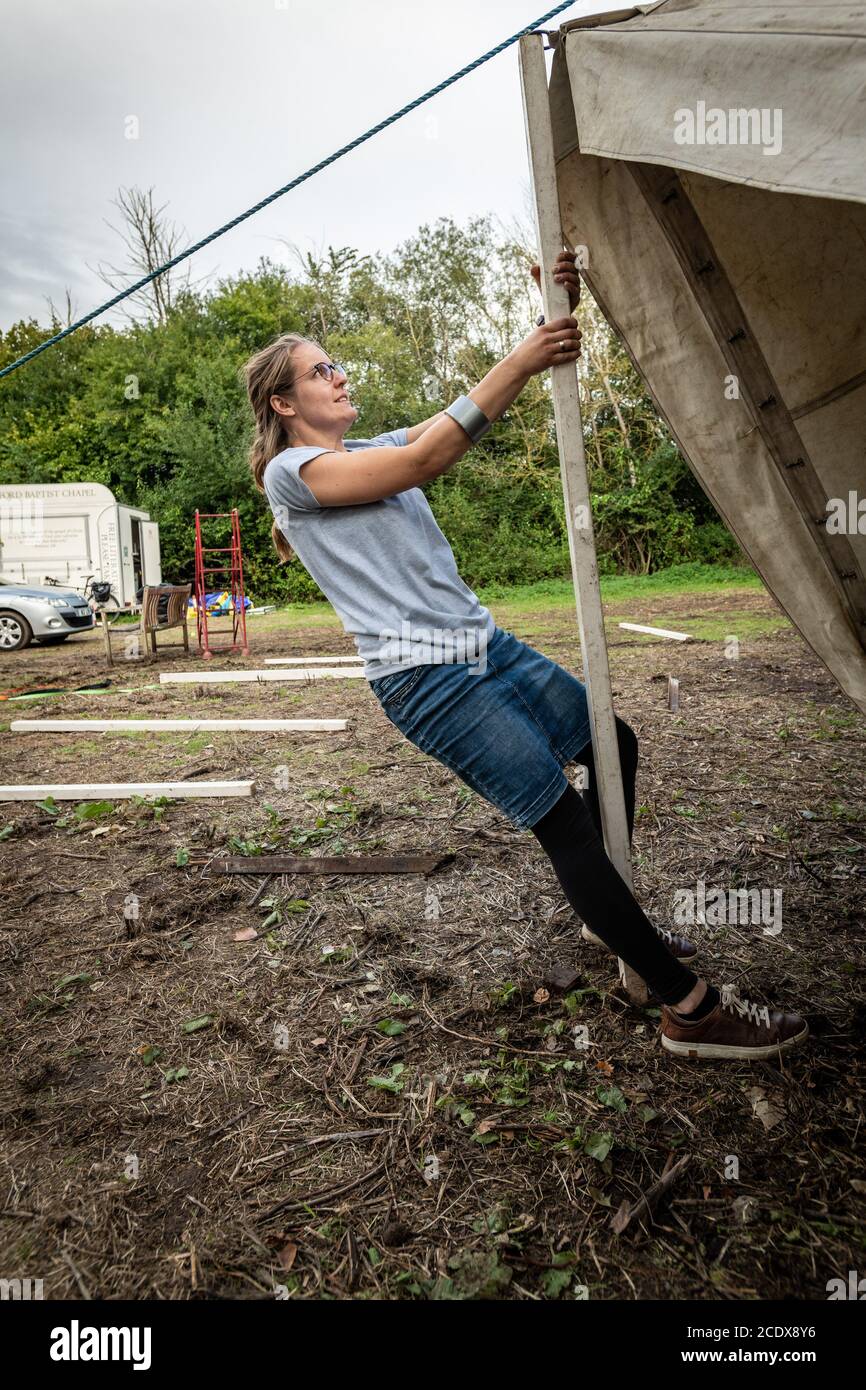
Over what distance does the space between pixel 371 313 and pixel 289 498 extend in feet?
86.2

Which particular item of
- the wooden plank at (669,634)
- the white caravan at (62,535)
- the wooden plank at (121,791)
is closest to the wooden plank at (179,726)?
the wooden plank at (121,791)

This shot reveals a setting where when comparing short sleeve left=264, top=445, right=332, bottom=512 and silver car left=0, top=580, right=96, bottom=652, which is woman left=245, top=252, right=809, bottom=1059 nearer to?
short sleeve left=264, top=445, right=332, bottom=512

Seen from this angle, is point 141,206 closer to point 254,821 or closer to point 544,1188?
point 254,821

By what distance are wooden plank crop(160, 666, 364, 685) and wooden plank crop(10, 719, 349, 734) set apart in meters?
2.03

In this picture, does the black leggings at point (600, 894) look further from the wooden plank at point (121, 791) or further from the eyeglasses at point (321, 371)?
the wooden plank at point (121, 791)

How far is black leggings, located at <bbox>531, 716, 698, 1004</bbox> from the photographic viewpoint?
6.57 ft

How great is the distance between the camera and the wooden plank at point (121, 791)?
483cm

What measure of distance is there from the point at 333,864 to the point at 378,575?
6.64 ft

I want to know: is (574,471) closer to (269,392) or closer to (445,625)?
(445,625)

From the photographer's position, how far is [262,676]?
9.10 m

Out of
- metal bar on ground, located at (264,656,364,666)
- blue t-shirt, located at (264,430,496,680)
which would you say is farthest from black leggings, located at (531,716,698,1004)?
metal bar on ground, located at (264,656,364,666)

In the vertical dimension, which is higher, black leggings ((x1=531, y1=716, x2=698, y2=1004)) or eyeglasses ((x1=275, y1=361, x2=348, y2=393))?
eyeglasses ((x1=275, y1=361, x2=348, y2=393))

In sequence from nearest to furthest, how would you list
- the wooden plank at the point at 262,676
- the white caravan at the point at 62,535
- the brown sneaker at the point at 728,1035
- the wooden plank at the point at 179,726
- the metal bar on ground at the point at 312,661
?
the brown sneaker at the point at 728,1035
the wooden plank at the point at 179,726
the wooden plank at the point at 262,676
the metal bar on ground at the point at 312,661
the white caravan at the point at 62,535

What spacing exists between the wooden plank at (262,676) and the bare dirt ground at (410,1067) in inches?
170
